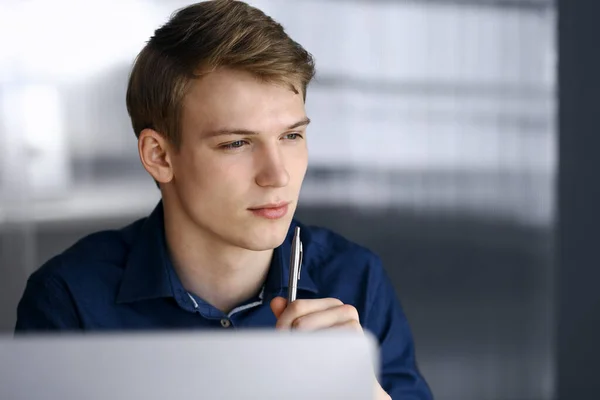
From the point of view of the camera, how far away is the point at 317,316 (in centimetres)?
98

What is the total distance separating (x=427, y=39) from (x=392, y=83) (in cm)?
20

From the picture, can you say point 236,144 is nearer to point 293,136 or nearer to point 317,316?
point 293,136

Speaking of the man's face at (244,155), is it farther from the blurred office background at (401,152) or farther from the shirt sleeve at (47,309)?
the blurred office background at (401,152)

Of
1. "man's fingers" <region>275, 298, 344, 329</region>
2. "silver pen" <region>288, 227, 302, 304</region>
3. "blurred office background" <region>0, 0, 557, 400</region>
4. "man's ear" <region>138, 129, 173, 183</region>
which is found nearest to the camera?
"man's fingers" <region>275, 298, 344, 329</region>

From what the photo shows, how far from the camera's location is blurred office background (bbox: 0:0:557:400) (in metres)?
2.52

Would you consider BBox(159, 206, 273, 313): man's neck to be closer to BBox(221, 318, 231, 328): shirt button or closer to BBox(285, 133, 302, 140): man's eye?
BBox(221, 318, 231, 328): shirt button

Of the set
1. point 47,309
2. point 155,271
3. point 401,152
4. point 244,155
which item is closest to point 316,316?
point 244,155

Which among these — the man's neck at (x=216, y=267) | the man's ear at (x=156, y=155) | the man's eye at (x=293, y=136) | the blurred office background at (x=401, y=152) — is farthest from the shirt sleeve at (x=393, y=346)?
the blurred office background at (x=401, y=152)

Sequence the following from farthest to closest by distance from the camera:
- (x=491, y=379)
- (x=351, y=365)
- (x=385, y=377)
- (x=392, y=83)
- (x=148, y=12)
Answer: (x=491, y=379) → (x=392, y=83) → (x=148, y=12) → (x=385, y=377) → (x=351, y=365)

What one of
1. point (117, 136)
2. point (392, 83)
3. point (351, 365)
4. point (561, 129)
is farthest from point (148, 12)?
point (351, 365)

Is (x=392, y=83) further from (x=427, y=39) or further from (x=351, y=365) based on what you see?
(x=351, y=365)

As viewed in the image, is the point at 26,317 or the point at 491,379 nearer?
the point at 26,317

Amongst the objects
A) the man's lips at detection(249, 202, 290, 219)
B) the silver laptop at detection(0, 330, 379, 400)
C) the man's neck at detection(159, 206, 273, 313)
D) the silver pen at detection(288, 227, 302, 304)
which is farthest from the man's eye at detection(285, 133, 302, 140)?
the silver laptop at detection(0, 330, 379, 400)

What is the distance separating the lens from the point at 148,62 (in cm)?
161
